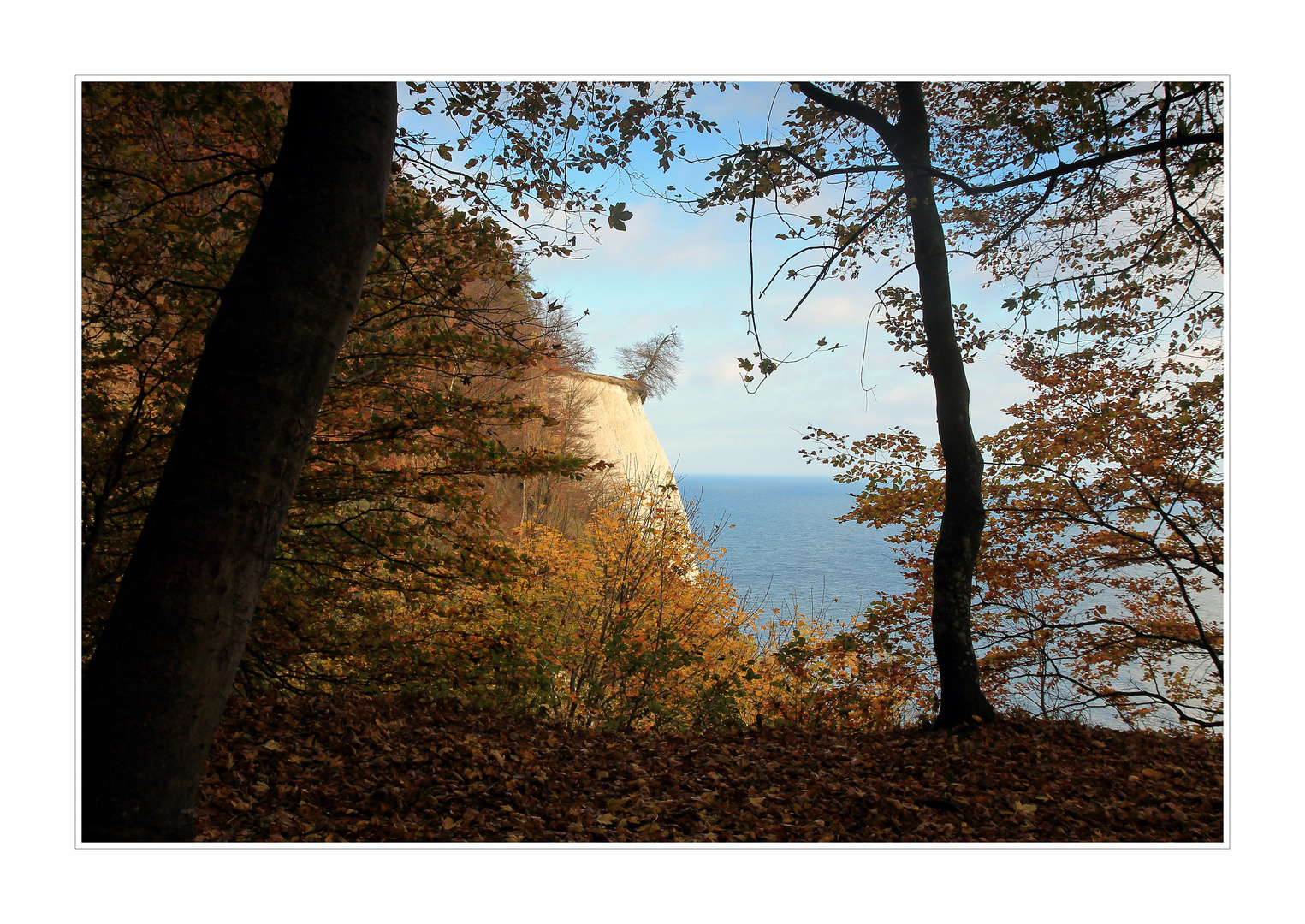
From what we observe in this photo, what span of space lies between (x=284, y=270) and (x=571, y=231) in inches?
73.8

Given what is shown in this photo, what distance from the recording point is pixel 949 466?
12.8 ft

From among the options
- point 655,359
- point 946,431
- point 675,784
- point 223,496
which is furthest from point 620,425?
point 223,496

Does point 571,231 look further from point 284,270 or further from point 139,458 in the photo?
point 139,458

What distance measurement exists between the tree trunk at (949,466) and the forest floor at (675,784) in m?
0.28

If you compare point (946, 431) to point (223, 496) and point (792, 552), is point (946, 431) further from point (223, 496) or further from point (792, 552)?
point (792, 552)

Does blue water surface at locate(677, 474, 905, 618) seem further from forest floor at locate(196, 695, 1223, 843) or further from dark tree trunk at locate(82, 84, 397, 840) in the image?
dark tree trunk at locate(82, 84, 397, 840)

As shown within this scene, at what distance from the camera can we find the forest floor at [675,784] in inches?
90.8

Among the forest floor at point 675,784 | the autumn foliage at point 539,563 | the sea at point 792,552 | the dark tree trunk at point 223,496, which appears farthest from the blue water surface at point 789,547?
the dark tree trunk at point 223,496

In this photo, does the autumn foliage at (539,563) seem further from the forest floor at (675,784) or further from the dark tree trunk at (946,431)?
the dark tree trunk at (946,431)

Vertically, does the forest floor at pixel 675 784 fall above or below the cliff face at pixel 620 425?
below

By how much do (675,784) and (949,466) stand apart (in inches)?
90.6
